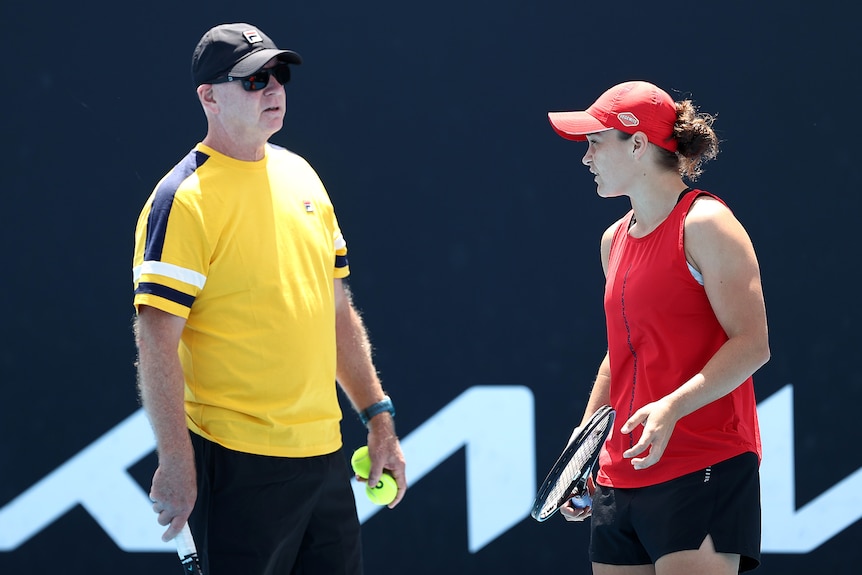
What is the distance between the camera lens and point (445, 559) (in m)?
4.11

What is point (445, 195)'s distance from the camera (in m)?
4.02

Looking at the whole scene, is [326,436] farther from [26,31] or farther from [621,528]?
[26,31]

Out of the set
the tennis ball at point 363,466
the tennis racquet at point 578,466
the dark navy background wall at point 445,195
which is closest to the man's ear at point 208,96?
the tennis ball at point 363,466

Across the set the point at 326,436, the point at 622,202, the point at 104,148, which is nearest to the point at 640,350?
the point at 326,436

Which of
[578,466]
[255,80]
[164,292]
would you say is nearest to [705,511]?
[578,466]

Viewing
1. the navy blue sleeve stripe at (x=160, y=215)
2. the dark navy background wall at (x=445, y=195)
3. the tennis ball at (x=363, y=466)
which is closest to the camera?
the navy blue sleeve stripe at (x=160, y=215)

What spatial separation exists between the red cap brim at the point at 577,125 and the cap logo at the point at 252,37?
75cm

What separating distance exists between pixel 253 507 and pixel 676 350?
1045mm

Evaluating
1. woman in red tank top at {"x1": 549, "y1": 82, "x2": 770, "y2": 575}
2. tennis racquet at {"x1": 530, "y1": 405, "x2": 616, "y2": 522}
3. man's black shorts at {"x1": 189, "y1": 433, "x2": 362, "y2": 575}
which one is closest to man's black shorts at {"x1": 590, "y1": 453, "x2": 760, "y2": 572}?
woman in red tank top at {"x1": 549, "y1": 82, "x2": 770, "y2": 575}

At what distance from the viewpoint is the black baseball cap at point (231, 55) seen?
269 cm

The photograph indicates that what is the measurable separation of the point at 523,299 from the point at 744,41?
1.16 metres

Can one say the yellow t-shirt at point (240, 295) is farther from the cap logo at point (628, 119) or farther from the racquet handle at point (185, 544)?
the cap logo at point (628, 119)

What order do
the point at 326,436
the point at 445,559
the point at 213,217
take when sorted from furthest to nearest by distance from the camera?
the point at 445,559
the point at 326,436
the point at 213,217

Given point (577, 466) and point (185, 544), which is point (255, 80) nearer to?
point (185, 544)
